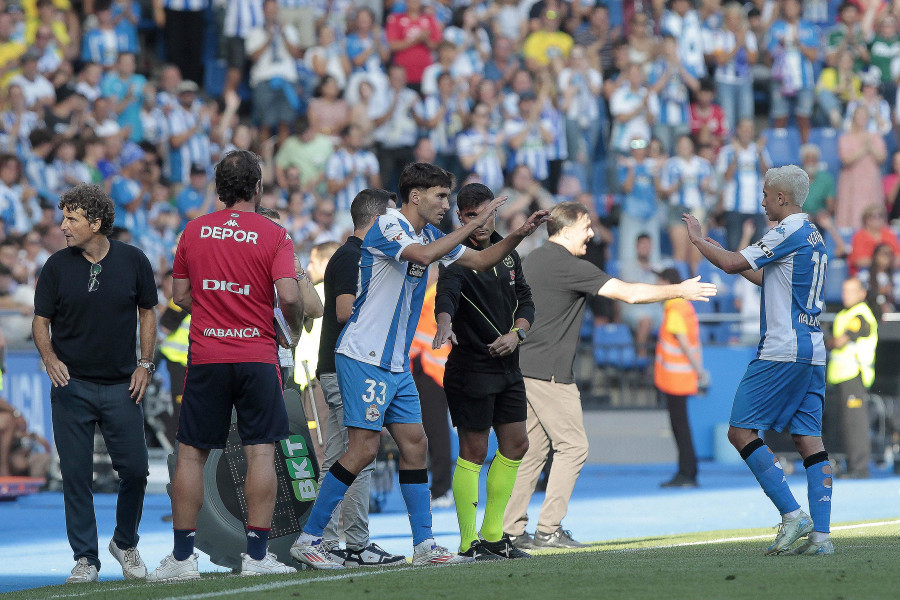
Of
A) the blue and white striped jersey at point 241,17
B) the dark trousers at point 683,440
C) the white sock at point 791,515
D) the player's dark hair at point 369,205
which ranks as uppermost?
the blue and white striped jersey at point 241,17

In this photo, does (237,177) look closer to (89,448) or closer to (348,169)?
(89,448)

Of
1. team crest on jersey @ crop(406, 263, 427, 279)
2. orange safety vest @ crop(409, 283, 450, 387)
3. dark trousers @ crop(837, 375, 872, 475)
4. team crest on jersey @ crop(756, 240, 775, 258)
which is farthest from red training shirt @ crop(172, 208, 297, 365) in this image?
dark trousers @ crop(837, 375, 872, 475)

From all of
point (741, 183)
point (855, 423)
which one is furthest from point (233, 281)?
point (741, 183)

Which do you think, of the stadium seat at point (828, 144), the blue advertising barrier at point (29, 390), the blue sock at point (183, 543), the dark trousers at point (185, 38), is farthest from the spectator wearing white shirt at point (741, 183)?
the blue sock at point (183, 543)

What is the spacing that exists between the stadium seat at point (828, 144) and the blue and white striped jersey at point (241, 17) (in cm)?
908

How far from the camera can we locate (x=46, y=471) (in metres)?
13.8

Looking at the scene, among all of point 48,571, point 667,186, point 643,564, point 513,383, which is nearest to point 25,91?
point 667,186

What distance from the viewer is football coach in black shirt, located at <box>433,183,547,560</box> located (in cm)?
789

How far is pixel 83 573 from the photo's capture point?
293 inches

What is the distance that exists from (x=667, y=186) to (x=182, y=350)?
10789mm

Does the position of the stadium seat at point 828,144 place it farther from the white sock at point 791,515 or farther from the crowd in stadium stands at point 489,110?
the white sock at point 791,515

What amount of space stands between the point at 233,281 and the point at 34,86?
11.9 meters

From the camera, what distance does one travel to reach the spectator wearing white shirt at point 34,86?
1767 centimetres

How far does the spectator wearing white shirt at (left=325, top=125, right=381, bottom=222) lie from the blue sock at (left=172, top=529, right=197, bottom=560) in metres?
12.3
